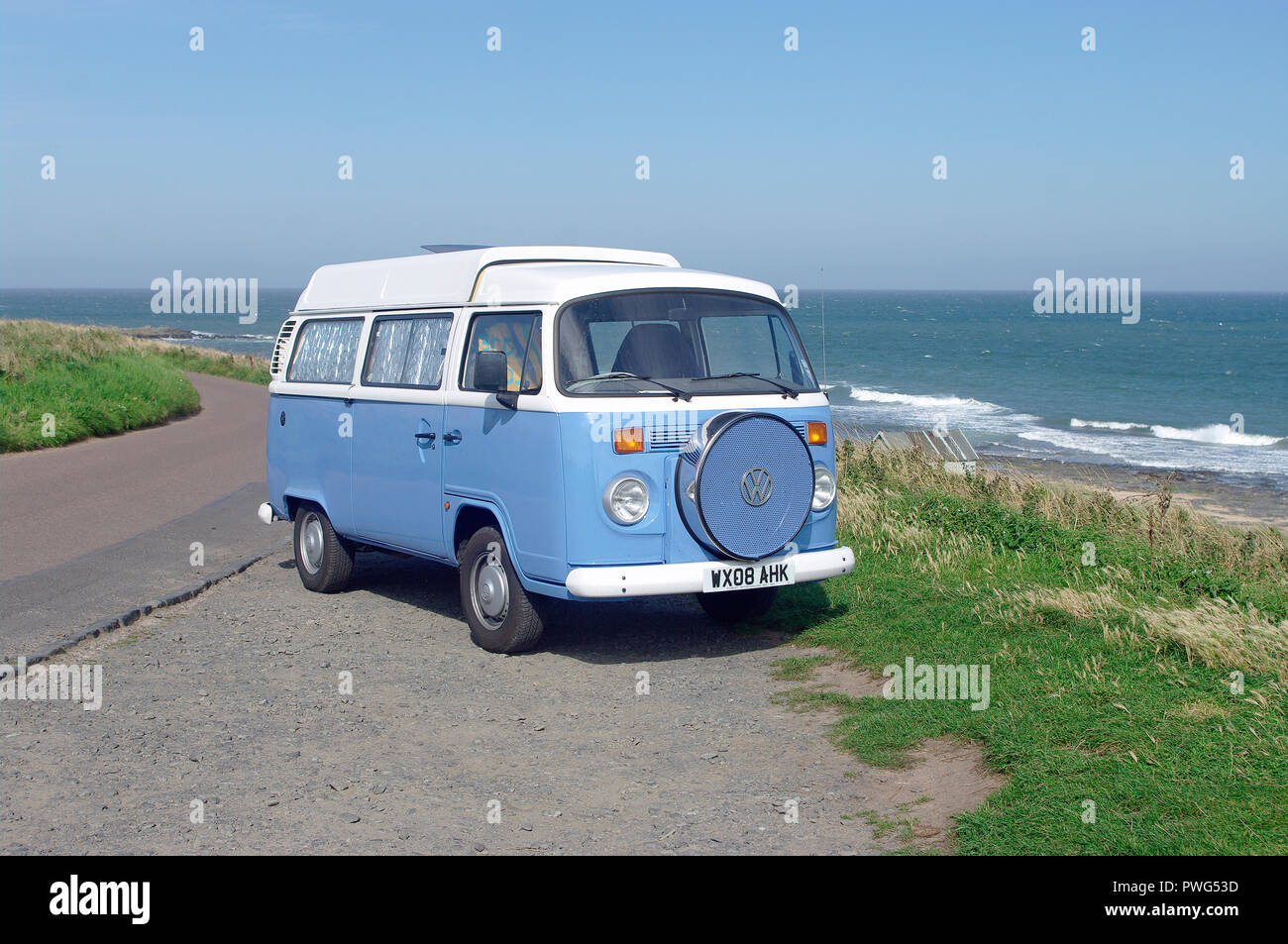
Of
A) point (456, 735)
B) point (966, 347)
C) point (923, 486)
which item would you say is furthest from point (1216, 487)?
point (966, 347)

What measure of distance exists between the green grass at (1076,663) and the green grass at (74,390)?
1530cm

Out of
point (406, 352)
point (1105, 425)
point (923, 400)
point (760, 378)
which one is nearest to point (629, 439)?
point (760, 378)

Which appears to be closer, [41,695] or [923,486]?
[41,695]

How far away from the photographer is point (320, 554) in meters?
10.2

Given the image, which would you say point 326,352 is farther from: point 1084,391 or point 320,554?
point 1084,391

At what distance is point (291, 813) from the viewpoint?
5332 mm

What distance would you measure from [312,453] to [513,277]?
3.13 metres

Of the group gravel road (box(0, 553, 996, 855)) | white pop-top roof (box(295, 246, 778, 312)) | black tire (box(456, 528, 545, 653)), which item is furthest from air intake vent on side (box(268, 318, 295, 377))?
black tire (box(456, 528, 545, 653))

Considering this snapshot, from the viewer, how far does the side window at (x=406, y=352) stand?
8680mm

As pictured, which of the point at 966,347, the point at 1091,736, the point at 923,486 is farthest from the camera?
the point at 966,347

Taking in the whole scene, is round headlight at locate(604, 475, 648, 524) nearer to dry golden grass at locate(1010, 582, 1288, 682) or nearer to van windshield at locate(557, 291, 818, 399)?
van windshield at locate(557, 291, 818, 399)
